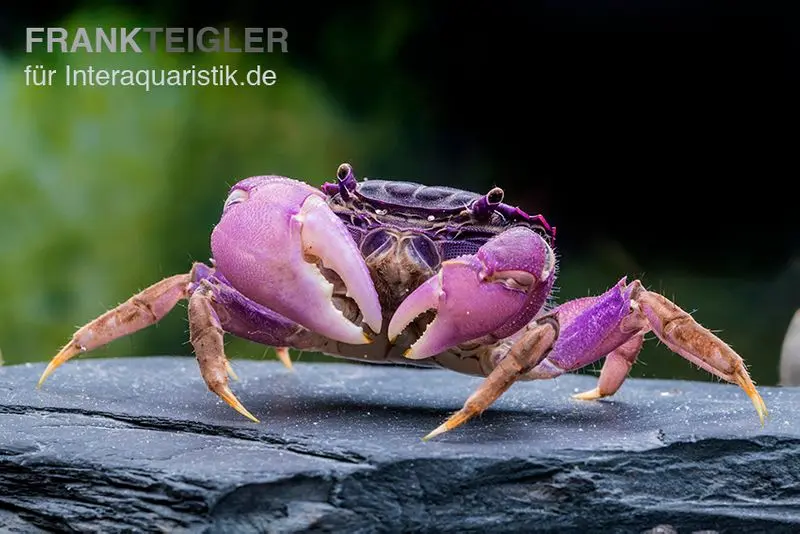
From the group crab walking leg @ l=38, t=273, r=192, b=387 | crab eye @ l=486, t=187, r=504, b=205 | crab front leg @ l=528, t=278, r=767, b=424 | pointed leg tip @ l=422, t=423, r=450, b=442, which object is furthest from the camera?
crab walking leg @ l=38, t=273, r=192, b=387

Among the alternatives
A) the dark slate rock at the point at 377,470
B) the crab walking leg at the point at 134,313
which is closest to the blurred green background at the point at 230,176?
the crab walking leg at the point at 134,313

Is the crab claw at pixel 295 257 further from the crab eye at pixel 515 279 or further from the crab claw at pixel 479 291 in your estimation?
the crab eye at pixel 515 279

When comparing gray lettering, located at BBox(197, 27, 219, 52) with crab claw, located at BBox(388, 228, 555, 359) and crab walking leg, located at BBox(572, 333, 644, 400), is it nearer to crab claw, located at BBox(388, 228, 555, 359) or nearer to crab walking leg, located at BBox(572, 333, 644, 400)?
crab walking leg, located at BBox(572, 333, 644, 400)

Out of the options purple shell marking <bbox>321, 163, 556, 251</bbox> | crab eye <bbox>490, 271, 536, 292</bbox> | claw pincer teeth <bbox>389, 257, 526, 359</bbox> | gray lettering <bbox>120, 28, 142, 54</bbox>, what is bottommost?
claw pincer teeth <bbox>389, 257, 526, 359</bbox>

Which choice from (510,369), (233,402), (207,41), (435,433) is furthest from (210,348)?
(207,41)

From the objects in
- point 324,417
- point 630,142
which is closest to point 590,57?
point 630,142

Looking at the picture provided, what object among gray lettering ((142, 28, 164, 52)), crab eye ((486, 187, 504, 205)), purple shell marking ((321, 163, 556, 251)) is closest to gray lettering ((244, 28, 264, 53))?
gray lettering ((142, 28, 164, 52))

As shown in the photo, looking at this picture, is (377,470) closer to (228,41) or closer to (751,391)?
(751,391)

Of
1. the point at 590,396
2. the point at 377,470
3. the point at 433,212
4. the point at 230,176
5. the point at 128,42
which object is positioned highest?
the point at 128,42
